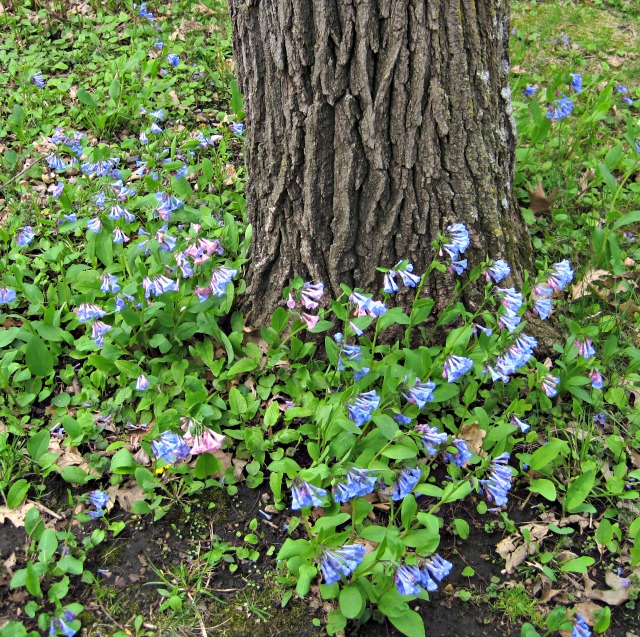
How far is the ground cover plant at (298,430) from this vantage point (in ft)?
6.98

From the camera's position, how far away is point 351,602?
6.59ft

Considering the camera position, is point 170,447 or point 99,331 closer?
A: point 170,447

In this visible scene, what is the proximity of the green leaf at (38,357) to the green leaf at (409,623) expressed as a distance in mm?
1612

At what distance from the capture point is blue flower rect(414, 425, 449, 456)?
235cm

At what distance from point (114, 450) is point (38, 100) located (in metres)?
2.51

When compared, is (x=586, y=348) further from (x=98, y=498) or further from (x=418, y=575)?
(x=98, y=498)

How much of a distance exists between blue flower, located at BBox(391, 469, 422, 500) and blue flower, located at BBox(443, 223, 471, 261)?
0.83 m

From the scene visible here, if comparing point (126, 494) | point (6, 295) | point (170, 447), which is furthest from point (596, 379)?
point (6, 295)

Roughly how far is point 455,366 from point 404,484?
46 centimetres

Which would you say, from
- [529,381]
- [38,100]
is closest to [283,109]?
[529,381]

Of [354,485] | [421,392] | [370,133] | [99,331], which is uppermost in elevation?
[370,133]

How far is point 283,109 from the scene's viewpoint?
7.88 feet

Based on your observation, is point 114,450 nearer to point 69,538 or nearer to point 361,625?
point 69,538

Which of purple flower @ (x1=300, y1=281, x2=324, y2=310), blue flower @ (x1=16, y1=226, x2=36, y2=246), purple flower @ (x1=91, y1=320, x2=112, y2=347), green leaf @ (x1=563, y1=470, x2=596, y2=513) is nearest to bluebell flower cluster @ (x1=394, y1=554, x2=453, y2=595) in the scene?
green leaf @ (x1=563, y1=470, x2=596, y2=513)
